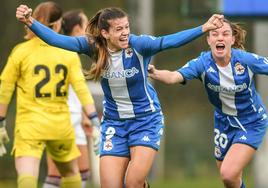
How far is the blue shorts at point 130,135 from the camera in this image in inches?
396

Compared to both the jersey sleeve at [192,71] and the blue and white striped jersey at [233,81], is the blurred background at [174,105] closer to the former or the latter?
the blue and white striped jersey at [233,81]

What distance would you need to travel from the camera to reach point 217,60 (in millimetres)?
10820

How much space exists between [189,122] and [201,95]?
2.25 ft

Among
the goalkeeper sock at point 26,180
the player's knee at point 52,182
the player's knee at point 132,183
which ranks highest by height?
the player's knee at point 132,183

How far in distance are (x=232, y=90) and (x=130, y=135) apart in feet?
3.78

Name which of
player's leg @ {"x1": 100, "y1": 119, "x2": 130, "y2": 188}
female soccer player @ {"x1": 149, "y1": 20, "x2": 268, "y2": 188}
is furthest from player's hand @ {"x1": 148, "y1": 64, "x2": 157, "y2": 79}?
player's leg @ {"x1": 100, "y1": 119, "x2": 130, "y2": 188}

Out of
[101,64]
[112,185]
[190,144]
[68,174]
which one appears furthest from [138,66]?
[190,144]

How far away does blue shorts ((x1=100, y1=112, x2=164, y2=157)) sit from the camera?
33.0 ft

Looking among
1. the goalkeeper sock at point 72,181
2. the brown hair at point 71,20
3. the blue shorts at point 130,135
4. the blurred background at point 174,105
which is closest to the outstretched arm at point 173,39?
the blue shorts at point 130,135

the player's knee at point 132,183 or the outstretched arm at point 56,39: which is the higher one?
the outstretched arm at point 56,39

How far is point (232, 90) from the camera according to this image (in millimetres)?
10727

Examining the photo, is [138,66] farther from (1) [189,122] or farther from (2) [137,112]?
(1) [189,122]

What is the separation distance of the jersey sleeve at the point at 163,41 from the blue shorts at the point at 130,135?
0.60 meters

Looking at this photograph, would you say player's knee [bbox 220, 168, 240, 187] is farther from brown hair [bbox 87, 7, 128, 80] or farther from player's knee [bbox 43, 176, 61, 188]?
player's knee [bbox 43, 176, 61, 188]
